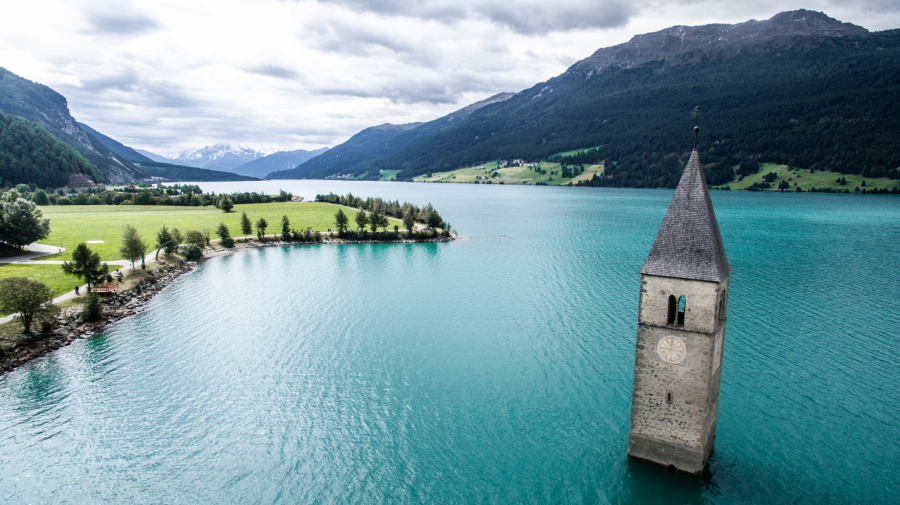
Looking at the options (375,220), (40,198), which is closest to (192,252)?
(375,220)

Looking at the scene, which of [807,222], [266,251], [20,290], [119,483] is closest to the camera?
[119,483]

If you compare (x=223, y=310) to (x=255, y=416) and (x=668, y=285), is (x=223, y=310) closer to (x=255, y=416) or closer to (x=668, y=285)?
(x=255, y=416)

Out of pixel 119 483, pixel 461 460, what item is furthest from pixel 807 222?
pixel 119 483

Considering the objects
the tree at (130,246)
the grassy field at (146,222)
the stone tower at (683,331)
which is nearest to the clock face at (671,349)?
the stone tower at (683,331)

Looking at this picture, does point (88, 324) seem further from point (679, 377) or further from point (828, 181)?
point (828, 181)

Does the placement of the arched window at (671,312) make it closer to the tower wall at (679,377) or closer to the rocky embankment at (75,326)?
the tower wall at (679,377)

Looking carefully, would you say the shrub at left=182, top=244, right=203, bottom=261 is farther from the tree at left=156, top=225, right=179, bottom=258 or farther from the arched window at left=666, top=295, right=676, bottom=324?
the arched window at left=666, top=295, right=676, bottom=324
